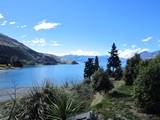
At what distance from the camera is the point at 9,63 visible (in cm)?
17112

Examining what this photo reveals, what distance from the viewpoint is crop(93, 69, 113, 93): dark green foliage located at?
1329 inches

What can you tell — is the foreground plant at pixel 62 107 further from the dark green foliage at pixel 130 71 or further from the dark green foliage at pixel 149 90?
the dark green foliage at pixel 130 71

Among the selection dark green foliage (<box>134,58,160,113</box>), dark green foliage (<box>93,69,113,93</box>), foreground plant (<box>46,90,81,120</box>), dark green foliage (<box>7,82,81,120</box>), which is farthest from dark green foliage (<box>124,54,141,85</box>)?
dark green foliage (<box>7,82,81,120</box>)

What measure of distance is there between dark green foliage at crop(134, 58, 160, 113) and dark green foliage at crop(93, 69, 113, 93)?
1246 centimetres

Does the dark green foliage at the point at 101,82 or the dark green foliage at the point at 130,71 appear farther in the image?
the dark green foliage at the point at 130,71

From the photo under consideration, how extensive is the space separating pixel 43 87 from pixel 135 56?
26.8 metres

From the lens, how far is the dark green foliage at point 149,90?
65.1 feet

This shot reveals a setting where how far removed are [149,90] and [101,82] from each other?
1388cm

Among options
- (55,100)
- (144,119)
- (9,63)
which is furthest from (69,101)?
(9,63)

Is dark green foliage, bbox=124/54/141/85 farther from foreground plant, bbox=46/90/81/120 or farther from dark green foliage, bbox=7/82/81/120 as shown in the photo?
dark green foliage, bbox=7/82/81/120

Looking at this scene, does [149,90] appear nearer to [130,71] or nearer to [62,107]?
[62,107]

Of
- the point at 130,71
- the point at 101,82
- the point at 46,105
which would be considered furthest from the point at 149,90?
the point at 130,71

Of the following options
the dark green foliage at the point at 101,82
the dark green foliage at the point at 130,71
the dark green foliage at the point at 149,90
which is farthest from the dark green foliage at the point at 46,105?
the dark green foliage at the point at 130,71

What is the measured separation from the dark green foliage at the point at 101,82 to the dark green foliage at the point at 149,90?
40.9ft
